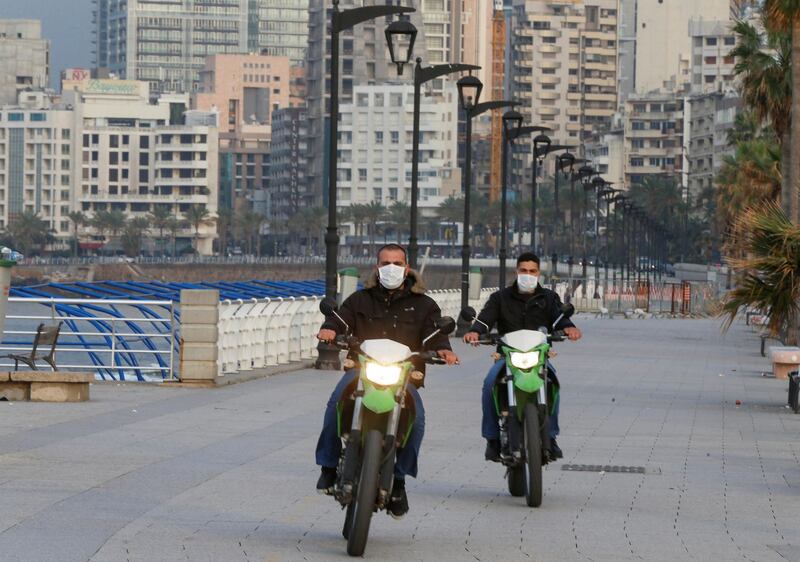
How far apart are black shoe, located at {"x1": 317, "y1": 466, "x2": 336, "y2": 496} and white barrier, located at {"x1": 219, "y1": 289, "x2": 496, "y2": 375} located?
13.8 metres

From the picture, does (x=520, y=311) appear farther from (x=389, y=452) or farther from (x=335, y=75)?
(x=335, y=75)

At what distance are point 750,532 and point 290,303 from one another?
60.3ft

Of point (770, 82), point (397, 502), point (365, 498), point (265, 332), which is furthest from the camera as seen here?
point (770, 82)

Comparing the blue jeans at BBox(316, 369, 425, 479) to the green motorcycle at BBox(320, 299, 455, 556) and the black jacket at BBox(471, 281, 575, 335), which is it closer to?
the green motorcycle at BBox(320, 299, 455, 556)

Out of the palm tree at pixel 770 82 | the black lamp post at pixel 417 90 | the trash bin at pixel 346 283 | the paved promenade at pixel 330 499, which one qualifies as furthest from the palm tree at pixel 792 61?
the paved promenade at pixel 330 499

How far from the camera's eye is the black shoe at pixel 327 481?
10008mm

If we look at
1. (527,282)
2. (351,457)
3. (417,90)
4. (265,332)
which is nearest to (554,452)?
(527,282)

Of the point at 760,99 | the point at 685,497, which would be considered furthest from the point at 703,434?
the point at 760,99

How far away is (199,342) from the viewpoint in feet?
71.7

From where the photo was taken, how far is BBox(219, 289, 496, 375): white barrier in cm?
2447

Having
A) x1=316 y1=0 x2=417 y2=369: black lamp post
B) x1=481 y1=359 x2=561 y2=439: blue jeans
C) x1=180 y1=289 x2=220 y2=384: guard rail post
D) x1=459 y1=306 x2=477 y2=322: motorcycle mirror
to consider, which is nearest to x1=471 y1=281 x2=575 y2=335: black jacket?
x1=481 y1=359 x2=561 y2=439: blue jeans

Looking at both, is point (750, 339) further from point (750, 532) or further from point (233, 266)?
point (233, 266)

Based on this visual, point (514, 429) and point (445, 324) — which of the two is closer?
point (445, 324)

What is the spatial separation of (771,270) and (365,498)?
1281 centimetres
